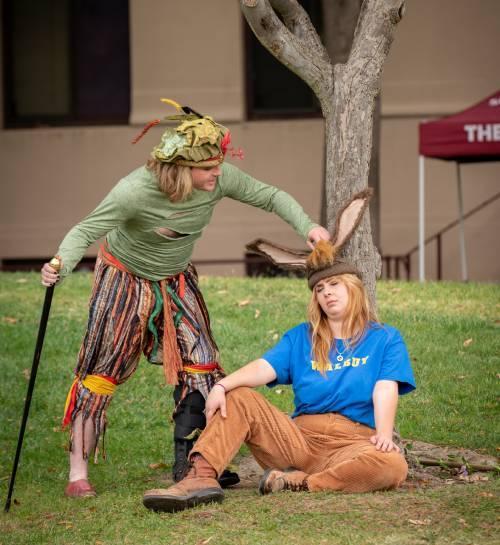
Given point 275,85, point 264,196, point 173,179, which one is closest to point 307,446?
point 264,196

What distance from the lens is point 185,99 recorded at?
17.3m

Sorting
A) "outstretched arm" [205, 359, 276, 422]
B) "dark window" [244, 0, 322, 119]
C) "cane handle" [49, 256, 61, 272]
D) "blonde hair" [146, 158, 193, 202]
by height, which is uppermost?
"dark window" [244, 0, 322, 119]

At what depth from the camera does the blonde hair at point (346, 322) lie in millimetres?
5492

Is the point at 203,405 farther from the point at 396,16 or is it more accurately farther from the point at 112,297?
the point at 396,16

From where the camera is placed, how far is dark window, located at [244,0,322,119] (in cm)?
1739

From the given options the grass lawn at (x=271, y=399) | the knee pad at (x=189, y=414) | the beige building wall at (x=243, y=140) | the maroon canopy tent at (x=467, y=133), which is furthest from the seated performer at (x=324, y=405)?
the beige building wall at (x=243, y=140)

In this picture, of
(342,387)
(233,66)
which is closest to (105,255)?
(342,387)

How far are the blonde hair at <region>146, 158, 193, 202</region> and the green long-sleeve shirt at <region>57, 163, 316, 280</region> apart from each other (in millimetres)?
46

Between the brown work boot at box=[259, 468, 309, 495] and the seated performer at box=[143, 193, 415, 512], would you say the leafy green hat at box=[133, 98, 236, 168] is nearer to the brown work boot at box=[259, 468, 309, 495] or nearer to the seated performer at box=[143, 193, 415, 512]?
the seated performer at box=[143, 193, 415, 512]

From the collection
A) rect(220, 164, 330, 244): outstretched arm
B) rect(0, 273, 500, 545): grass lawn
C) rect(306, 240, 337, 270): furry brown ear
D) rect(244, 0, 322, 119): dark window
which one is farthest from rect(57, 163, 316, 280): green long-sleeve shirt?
rect(244, 0, 322, 119): dark window

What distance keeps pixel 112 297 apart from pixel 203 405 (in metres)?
0.66

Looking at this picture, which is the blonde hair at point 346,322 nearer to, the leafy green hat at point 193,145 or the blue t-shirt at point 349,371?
the blue t-shirt at point 349,371

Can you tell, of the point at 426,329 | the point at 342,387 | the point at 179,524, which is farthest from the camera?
the point at 426,329

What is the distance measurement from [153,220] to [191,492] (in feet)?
4.12
